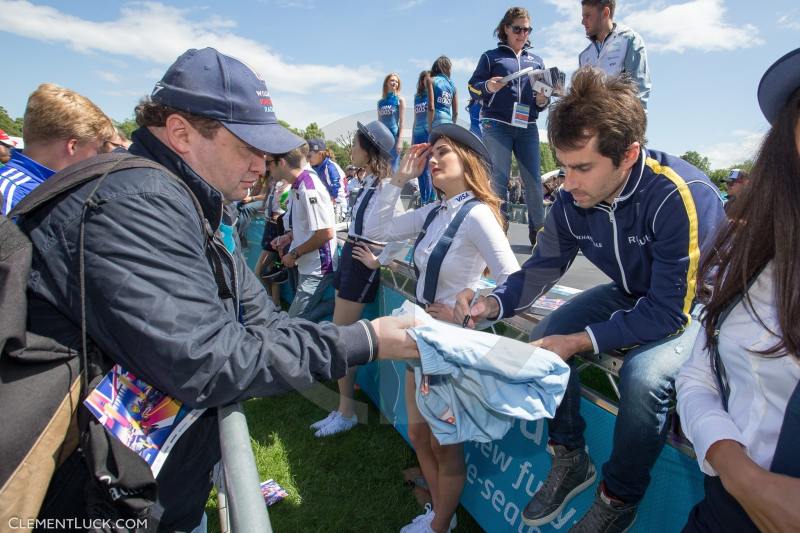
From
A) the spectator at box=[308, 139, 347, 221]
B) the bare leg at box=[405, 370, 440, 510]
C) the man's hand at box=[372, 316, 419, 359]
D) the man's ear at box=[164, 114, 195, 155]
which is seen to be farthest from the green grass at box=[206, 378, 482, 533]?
the spectator at box=[308, 139, 347, 221]

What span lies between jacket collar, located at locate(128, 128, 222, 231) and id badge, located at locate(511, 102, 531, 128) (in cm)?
399

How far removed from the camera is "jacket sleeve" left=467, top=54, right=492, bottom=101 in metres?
4.91

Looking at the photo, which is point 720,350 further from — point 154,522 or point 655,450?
point 154,522

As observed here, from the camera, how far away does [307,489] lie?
327 cm

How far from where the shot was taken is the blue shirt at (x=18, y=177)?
8.39 ft

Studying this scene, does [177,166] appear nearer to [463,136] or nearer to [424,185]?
[463,136]

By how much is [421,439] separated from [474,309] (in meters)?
0.86

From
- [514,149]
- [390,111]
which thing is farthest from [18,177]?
[390,111]

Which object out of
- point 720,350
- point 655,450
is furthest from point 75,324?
point 655,450

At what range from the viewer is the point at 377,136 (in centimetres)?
413

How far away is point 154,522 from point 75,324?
0.62 meters

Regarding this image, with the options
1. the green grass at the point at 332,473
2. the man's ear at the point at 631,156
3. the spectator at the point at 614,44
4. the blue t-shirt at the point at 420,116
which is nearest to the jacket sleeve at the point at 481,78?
the spectator at the point at 614,44

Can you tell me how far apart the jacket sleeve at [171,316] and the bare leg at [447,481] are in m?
1.40

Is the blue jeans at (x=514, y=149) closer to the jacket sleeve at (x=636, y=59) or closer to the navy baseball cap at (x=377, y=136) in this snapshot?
the jacket sleeve at (x=636, y=59)
